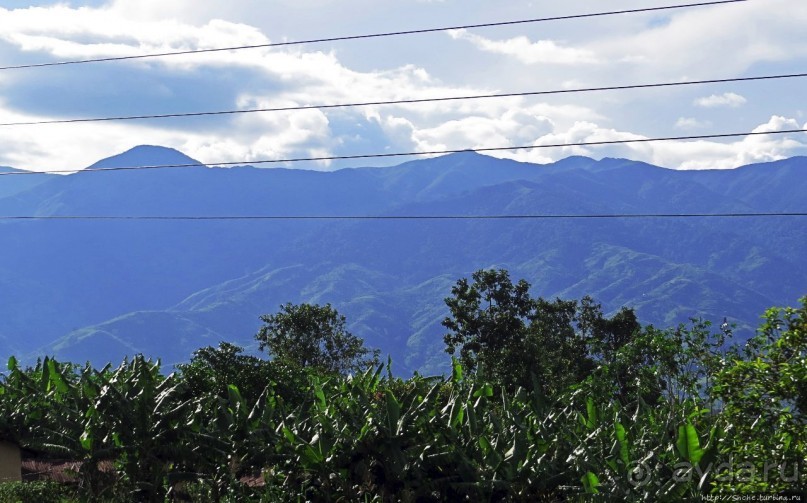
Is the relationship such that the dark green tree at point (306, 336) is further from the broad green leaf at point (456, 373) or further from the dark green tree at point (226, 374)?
the broad green leaf at point (456, 373)

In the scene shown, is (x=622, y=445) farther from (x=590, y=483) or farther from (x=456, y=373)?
(x=456, y=373)

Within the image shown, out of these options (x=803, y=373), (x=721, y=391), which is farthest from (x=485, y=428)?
(x=803, y=373)

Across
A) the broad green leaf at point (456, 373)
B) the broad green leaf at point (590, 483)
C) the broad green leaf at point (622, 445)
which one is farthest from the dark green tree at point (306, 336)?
the broad green leaf at point (590, 483)

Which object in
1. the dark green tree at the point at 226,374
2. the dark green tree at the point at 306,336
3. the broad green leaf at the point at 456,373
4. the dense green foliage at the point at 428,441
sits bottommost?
the dark green tree at the point at 306,336

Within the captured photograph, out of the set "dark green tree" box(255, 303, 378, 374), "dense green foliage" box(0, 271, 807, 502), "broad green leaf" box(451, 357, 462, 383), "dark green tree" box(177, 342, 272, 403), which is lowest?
"dark green tree" box(255, 303, 378, 374)

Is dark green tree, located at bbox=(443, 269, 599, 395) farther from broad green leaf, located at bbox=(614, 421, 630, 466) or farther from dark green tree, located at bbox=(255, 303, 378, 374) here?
broad green leaf, located at bbox=(614, 421, 630, 466)

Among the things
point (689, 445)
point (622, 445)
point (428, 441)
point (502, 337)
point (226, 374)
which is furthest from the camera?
point (502, 337)

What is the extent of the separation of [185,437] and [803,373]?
7.16 m

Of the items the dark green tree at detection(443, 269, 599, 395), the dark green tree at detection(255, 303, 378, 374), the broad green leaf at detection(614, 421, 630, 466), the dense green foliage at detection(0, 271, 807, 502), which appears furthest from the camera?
the dark green tree at detection(255, 303, 378, 374)

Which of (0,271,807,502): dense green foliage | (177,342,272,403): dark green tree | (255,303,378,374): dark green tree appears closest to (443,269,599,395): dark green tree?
(255,303,378,374): dark green tree

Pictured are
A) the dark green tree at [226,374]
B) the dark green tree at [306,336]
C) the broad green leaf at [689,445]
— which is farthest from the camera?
the dark green tree at [306,336]

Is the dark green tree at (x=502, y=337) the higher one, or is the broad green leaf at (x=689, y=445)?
the broad green leaf at (x=689, y=445)

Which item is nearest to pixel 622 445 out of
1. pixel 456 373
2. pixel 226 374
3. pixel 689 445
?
pixel 689 445

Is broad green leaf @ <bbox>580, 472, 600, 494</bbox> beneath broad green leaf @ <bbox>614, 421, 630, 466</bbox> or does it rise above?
beneath
